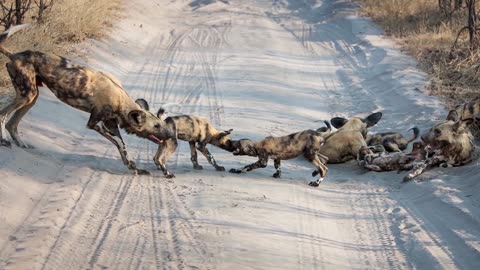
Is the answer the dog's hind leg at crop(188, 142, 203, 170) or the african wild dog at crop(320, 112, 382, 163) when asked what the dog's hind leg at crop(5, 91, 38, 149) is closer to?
the dog's hind leg at crop(188, 142, 203, 170)

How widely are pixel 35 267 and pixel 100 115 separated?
2.46m

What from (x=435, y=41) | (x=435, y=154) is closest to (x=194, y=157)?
(x=435, y=154)

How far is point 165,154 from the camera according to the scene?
652 centimetres

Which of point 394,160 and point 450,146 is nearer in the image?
point 450,146

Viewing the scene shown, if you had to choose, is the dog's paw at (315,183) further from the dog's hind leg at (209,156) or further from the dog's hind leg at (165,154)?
the dog's hind leg at (165,154)

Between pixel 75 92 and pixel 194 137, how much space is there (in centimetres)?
128

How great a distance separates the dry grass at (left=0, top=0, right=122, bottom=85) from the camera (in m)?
9.48

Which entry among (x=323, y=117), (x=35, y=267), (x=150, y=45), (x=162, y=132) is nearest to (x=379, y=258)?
(x=35, y=267)

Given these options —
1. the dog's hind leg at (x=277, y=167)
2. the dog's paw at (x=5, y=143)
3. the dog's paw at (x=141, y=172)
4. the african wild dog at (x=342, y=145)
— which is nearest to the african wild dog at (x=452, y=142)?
the african wild dog at (x=342, y=145)

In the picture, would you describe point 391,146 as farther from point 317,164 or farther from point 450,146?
point 317,164

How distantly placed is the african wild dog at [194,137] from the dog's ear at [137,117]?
29cm

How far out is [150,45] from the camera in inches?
521

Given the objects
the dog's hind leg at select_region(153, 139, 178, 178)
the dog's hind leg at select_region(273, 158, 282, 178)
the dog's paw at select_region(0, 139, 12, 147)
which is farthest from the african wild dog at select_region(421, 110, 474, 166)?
the dog's paw at select_region(0, 139, 12, 147)

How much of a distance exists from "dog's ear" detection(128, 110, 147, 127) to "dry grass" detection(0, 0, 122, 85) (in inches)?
107
